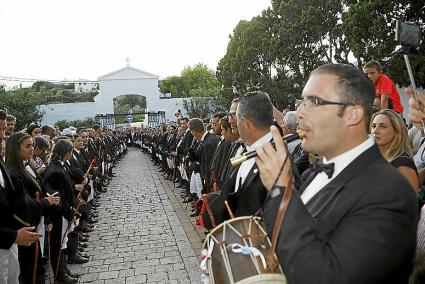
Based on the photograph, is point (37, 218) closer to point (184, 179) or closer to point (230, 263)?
point (230, 263)

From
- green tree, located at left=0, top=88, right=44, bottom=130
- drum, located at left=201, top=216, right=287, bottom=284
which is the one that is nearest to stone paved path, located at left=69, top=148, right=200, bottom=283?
drum, located at left=201, top=216, right=287, bottom=284

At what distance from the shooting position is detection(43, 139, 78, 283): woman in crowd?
6047 mm

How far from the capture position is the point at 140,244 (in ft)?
26.4

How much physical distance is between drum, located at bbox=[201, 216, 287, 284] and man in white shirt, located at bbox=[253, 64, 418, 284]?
1.06 ft

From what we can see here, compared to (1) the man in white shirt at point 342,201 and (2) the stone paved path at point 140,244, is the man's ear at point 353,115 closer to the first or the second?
(1) the man in white shirt at point 342,201

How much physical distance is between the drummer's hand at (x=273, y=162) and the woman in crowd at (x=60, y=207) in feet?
15.3

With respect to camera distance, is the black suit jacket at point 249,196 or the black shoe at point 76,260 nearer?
the black suit jacket at point 249,196

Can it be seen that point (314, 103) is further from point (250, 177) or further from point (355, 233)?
point (250, 177)

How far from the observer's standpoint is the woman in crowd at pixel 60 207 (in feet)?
19.8

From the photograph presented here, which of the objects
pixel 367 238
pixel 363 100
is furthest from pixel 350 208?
pixel 363 100

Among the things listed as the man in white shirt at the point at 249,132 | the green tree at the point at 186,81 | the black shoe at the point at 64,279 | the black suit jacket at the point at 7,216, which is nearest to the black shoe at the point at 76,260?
the black shoe at the point at 64,279

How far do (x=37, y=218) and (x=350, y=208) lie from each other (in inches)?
170

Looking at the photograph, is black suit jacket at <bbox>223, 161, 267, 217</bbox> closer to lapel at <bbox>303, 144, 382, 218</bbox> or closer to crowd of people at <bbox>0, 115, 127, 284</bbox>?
lapel at <bbox>303, 144, 382, 218</bbox>

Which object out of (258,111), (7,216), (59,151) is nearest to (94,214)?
(59,151)
